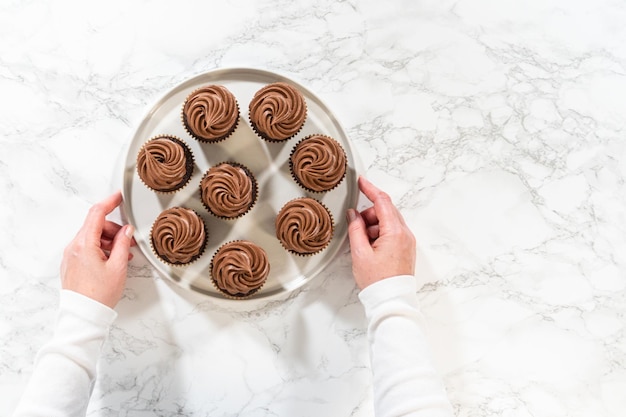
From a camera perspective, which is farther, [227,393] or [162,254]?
[227,393]

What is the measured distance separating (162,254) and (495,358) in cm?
160

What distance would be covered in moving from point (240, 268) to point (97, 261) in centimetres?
59

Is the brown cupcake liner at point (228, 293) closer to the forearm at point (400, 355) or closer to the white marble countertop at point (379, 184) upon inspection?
the white marble countertop at point (379, 184)

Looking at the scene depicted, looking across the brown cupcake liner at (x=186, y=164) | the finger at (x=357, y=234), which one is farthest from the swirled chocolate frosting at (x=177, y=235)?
the finger at (x=357, y=234)

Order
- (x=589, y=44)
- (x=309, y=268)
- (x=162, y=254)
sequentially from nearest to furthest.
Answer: (x=162, y=254)
(x=309, y=268)
(x=589, y=44)

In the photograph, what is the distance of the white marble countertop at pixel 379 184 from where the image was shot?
247 cm

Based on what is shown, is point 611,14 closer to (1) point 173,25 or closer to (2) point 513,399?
(2) point 513,399

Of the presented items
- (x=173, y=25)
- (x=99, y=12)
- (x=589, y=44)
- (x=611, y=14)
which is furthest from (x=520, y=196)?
(x=99, y=12)

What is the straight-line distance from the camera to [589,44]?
8.56 ft

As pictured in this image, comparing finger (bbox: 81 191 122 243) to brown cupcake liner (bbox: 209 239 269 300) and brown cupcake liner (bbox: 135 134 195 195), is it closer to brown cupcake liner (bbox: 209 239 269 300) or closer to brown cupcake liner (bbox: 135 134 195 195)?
brown cupcake liner (bbox: 135 134 195 195)

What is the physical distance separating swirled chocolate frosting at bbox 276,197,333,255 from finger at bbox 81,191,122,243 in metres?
0.73

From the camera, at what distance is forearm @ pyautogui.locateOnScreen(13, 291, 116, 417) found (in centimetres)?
200

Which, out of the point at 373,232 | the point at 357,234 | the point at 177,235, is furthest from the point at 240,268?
the point at 373,232

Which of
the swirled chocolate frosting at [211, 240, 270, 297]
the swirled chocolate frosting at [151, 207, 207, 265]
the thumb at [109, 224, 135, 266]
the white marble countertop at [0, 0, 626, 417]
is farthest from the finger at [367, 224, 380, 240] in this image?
the thumb at [109, 224, 135, 266]
